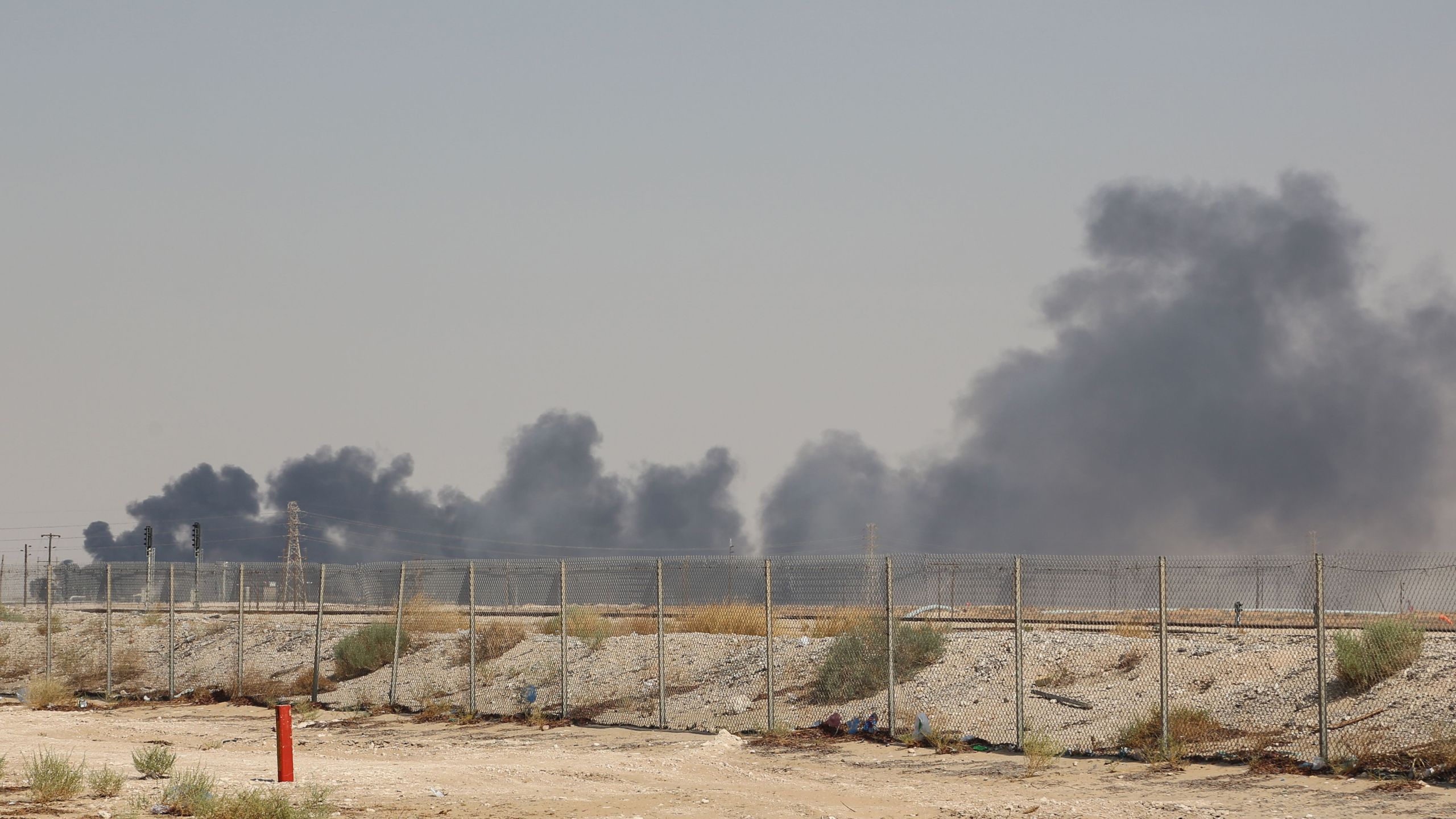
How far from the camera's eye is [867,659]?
24.5m

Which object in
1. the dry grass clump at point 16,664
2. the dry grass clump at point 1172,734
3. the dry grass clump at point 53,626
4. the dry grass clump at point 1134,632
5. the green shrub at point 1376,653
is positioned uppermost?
the green shrub at point 1376,653

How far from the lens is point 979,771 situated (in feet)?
60.3

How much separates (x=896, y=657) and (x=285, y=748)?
40.0 feet

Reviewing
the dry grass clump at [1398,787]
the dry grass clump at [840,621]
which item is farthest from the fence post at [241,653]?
the dry grass clump at [1398,787]

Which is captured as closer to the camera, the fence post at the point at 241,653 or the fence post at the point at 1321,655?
the fence post at the point at 1321,655

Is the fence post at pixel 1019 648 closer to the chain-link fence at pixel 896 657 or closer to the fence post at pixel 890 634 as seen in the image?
the chain-link fence at pixel 896 657

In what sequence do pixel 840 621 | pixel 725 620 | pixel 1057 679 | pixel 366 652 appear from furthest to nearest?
pixel 725 620
pixel 366 652
pixel 840 621
pixel 1057 679

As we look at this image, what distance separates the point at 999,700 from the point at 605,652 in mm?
10509

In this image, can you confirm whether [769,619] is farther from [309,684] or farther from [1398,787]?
[309,684]

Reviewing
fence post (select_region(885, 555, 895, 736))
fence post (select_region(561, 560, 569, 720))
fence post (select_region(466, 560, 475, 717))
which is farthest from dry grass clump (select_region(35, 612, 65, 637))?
fence post (select_region(885, 555, 895, 736))

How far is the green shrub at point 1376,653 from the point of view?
20.7 metres

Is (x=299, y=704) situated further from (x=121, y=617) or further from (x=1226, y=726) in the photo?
→ (x=121, y=617)

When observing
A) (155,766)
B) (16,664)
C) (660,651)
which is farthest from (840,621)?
(16,664)

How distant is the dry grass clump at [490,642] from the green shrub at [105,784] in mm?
15114
